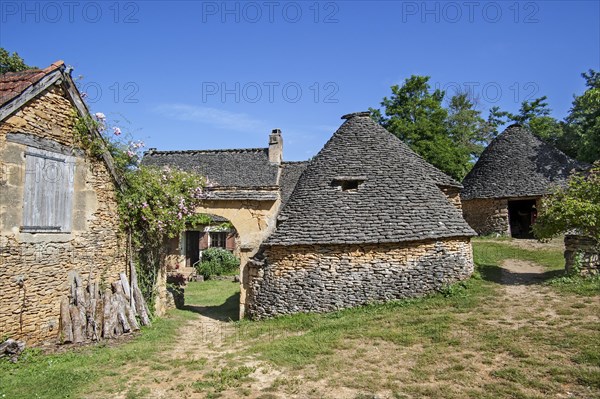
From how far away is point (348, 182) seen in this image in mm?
11164

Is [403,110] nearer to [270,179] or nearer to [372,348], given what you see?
[270,179]

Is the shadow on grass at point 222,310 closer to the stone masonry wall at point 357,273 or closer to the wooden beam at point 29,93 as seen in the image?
the stone masonry wall at point 357,273

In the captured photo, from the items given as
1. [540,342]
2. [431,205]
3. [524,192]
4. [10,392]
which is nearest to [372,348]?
[540,342]

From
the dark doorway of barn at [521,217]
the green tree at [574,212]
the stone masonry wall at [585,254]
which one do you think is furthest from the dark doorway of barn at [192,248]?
the stone masonry wall at [585,254]

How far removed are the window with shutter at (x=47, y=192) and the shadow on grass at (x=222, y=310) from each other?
5042 mm

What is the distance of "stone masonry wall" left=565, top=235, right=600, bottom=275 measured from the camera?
915 centimetres

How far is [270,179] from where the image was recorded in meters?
23.0

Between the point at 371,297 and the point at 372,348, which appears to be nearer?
the point at 372,348

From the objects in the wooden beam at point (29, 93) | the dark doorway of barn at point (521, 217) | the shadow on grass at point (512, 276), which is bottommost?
the shadow on grass at point (512, 276)

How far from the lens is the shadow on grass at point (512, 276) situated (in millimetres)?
10203

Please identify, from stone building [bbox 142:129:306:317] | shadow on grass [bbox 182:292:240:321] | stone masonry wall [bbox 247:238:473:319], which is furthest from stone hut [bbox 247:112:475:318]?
stone building [bbox 142:129:306:317]

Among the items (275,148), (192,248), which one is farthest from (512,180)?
(192,248)

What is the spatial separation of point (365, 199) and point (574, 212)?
4842 mm

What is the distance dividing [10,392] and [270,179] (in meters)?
18.0
